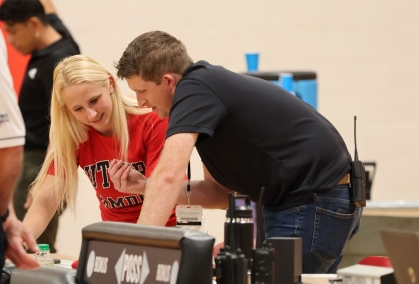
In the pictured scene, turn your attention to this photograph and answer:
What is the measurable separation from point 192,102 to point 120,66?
0.28 m

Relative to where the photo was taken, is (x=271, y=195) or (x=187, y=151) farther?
(x=271, y=195)

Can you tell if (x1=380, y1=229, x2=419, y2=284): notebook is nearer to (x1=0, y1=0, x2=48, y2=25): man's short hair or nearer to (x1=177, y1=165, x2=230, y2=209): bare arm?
(x1=177, y1=165, x2=230, y2=209): bare arm

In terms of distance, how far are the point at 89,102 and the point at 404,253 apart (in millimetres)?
1220

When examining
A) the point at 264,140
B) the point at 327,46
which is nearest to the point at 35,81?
the point at 264,140

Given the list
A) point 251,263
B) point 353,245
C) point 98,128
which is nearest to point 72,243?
point 353,245

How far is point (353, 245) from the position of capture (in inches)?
132

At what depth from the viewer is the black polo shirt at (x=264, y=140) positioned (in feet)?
6.23

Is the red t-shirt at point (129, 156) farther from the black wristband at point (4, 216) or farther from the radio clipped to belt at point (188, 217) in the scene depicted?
the black wristband at point (4, 216)

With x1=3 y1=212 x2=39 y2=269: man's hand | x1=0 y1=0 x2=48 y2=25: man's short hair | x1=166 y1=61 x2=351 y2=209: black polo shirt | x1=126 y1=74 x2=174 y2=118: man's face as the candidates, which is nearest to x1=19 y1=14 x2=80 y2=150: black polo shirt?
x1=0 y1=0 x2=48 y2=25: man's short hair

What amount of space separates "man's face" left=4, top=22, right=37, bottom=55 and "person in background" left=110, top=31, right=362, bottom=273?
1.75m

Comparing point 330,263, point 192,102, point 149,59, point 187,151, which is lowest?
point 330,263

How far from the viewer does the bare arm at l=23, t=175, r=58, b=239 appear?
2385 mm

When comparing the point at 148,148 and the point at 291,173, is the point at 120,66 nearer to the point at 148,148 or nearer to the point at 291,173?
the point at 148,148

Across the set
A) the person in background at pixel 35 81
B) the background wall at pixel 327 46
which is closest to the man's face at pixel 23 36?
the person in background at pixel 35 81
